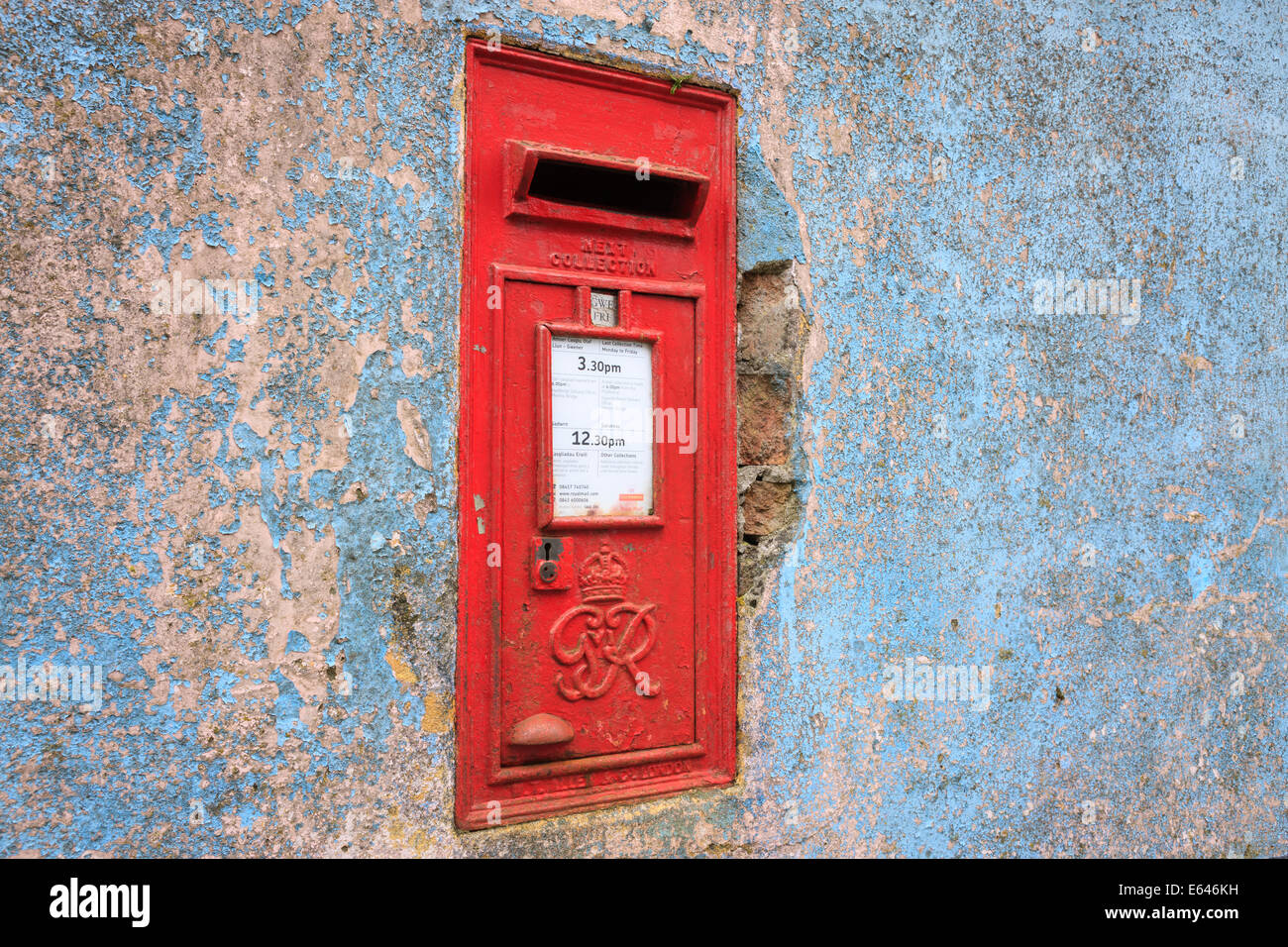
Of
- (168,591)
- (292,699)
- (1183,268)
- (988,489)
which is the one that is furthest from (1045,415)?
(168,591)

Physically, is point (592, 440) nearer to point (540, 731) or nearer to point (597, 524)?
point (597, 524)

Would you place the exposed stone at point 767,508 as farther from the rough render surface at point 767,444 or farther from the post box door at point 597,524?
the post box door at point 597,524

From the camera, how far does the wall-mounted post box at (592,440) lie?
1.75 meters

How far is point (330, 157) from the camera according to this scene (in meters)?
1.65

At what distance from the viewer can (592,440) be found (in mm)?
1845

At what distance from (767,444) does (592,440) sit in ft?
1.58

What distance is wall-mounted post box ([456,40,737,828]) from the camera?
1.75 metres

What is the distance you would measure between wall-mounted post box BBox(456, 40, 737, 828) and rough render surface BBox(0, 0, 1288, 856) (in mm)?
69

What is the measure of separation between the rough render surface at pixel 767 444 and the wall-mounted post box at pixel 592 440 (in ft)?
0.23

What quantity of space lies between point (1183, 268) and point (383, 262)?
2.44 meters

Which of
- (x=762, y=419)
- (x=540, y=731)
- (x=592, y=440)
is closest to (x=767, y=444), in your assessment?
(x=762, y=419)

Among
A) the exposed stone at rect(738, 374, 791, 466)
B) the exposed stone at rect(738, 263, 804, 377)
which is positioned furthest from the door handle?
the exposed stone at rect(738, 263, 804, 377)

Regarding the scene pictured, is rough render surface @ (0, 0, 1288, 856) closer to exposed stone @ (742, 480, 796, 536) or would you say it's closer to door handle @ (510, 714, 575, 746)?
exposed stone @ (742, 480, 796, 536)

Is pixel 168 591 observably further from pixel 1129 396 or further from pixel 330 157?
pixel 1129 396
